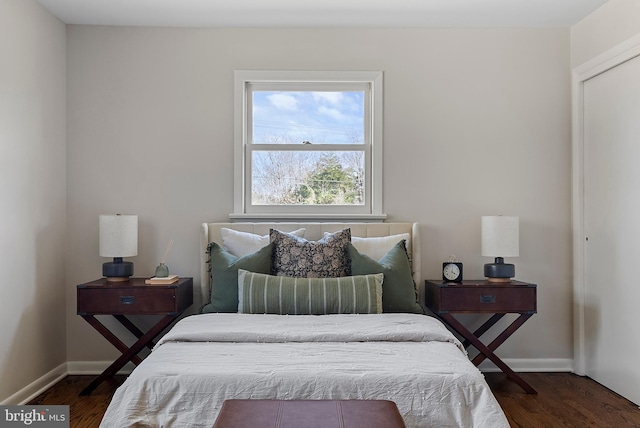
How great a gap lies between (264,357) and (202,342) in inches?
16.6

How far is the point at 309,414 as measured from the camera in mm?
1706

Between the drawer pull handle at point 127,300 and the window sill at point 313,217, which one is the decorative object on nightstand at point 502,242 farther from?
the drawer pull handle at point 127,300

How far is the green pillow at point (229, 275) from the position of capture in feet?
10.7

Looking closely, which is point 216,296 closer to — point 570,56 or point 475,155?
point 475,155

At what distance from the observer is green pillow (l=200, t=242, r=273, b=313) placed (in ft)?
10.7

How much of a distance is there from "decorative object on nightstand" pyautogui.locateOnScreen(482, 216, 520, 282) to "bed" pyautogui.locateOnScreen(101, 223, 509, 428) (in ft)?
3.13

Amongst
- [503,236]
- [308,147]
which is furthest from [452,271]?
[308,147]

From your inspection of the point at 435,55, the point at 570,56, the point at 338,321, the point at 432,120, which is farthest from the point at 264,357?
the point at 570,56

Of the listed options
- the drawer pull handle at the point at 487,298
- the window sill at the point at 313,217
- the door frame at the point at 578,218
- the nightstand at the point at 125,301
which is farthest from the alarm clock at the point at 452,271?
the nightstand at the point at 125,301

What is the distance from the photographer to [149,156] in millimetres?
3865

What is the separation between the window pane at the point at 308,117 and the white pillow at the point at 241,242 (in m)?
0.80

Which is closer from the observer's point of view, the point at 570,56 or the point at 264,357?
the point at 264,357

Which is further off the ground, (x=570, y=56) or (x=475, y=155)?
(x=570, y=56)

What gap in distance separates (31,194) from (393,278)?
96.3 inches
